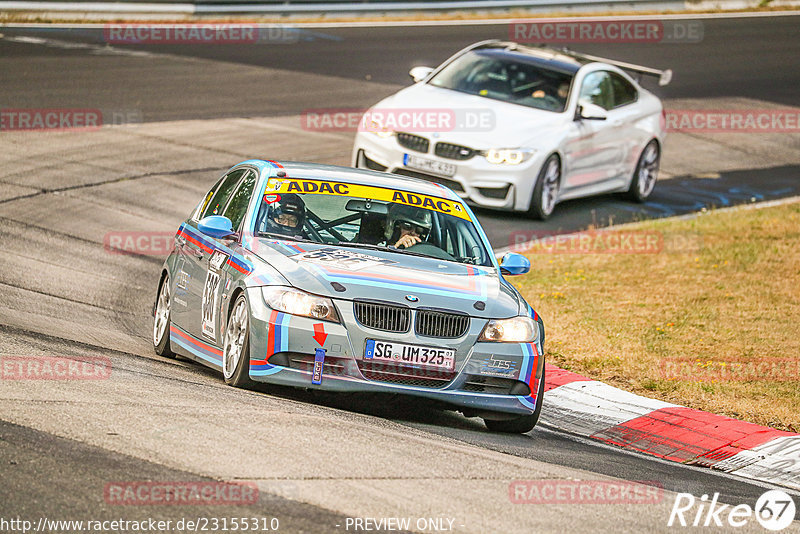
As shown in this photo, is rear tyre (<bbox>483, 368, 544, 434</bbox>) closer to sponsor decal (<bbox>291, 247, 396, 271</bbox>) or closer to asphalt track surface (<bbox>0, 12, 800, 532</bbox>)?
asphalt track surface (<bbox>0, 12, 800, 532</bbox>)

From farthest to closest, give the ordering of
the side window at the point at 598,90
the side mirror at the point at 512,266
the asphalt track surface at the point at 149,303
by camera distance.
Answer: the side window at the point at 598,90, the side mirror at the point at 512,266, the asphalt track surface at the point at 149,303

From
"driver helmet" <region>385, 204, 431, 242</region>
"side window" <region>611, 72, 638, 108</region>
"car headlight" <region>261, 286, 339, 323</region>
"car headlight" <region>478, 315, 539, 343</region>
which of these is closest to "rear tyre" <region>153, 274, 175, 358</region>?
"driver helmet" <region>385, 204, 431, 242</region>

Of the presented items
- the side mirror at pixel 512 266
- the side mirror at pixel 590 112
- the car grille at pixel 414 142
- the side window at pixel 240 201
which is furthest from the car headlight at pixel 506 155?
the side mirror at pixel 512 266

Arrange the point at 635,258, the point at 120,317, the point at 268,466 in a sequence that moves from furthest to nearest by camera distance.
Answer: the point at 635,258 → the point at 120,317 → the point at 268,466

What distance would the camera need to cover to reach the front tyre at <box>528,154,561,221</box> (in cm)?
1645

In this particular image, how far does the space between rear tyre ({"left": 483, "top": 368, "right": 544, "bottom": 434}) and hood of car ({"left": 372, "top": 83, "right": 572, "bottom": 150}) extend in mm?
7832

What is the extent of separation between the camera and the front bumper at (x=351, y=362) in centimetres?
788

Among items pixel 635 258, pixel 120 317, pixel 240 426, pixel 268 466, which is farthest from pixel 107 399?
pixel 635 258

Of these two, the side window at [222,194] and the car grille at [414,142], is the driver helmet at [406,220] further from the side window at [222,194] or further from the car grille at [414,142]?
the car grille at [414,142]

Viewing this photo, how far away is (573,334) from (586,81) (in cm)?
682

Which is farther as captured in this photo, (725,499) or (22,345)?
(22,345)

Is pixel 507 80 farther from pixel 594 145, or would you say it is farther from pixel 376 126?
pixel 376 126

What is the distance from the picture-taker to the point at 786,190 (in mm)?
20625

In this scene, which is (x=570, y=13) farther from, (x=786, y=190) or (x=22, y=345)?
(x=22, y=345)
